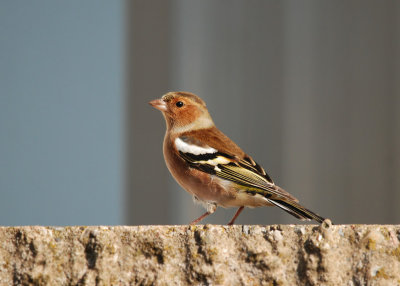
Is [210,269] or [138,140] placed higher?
[138,140]

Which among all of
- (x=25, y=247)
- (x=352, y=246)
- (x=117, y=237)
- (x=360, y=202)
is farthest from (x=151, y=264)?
(x=360, y=202)

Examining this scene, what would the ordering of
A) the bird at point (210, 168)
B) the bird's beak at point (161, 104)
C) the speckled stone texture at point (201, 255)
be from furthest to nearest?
the bird's beak at point (161, 104) → the bird at point (210, 168) → the speckled stone texture at point (201, 255)

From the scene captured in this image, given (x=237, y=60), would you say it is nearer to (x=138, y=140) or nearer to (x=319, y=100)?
(x=319, y=100)

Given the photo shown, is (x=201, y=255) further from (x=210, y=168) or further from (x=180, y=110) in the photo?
(x=180, y=110)

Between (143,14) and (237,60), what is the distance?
95 centimetres

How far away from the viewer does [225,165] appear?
69.8 inches

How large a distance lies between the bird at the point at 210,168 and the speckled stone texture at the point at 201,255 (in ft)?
0.95

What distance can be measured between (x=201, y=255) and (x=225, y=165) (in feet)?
2.07

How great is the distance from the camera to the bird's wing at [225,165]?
1.66 m

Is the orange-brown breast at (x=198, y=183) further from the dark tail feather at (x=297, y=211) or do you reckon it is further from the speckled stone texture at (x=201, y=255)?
the speckled stone texture at (x=201, y=255)

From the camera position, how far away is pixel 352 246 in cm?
116

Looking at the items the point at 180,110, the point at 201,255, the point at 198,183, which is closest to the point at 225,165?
the point at 198,183

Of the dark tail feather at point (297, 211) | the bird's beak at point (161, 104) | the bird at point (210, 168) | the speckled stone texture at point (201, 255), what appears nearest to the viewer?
the speckled stone texture at point (201, 255)

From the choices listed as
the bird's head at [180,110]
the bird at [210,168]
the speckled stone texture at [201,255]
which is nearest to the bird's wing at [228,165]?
the bird at [210,168]
